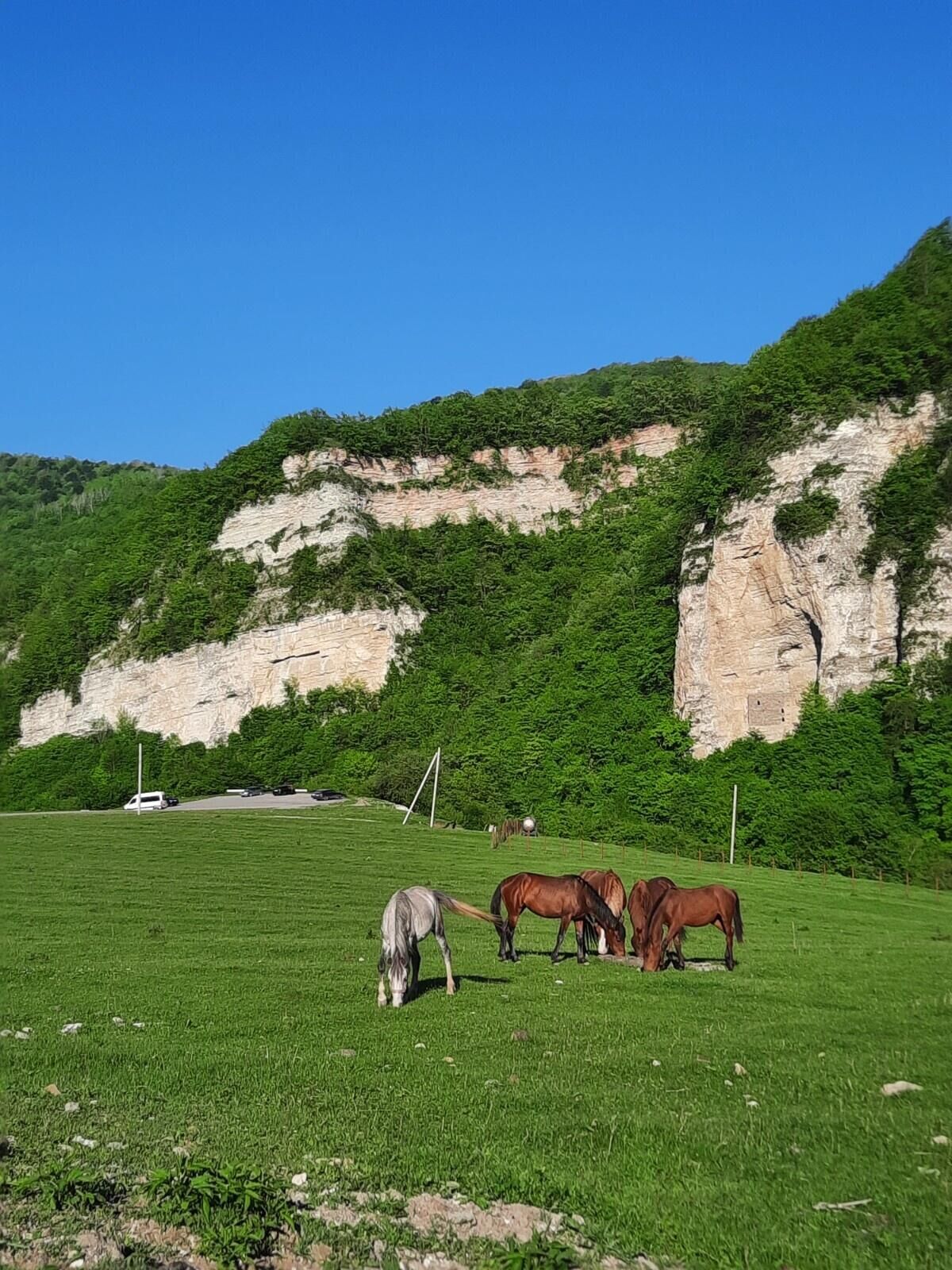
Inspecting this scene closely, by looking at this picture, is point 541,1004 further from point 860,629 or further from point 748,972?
point 860,629

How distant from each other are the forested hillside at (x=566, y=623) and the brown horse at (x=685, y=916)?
125 ft

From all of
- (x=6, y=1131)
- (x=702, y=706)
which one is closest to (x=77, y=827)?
(x=702, y=706)

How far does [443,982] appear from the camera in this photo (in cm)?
1467

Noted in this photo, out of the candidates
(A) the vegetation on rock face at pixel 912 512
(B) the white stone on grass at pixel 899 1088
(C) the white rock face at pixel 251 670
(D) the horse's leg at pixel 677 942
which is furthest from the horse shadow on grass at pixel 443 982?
(C) the white rock face at pixel 251 670

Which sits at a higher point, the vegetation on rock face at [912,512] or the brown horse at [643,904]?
the vegetation on rock face at [912,512]

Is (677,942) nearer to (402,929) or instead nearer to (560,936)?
(560,936)

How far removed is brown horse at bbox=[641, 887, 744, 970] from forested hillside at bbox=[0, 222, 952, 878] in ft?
125

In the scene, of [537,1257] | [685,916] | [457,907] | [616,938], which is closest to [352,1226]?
[537,1257]

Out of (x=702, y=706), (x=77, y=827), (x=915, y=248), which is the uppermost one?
(x=915, y=248)

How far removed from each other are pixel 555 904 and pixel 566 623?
230 feet

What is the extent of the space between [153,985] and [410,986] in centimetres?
352

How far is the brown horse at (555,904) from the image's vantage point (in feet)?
53.9

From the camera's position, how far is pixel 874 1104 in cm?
831

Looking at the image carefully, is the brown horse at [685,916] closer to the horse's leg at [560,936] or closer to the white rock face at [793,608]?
the horse's leg at [560,936]
